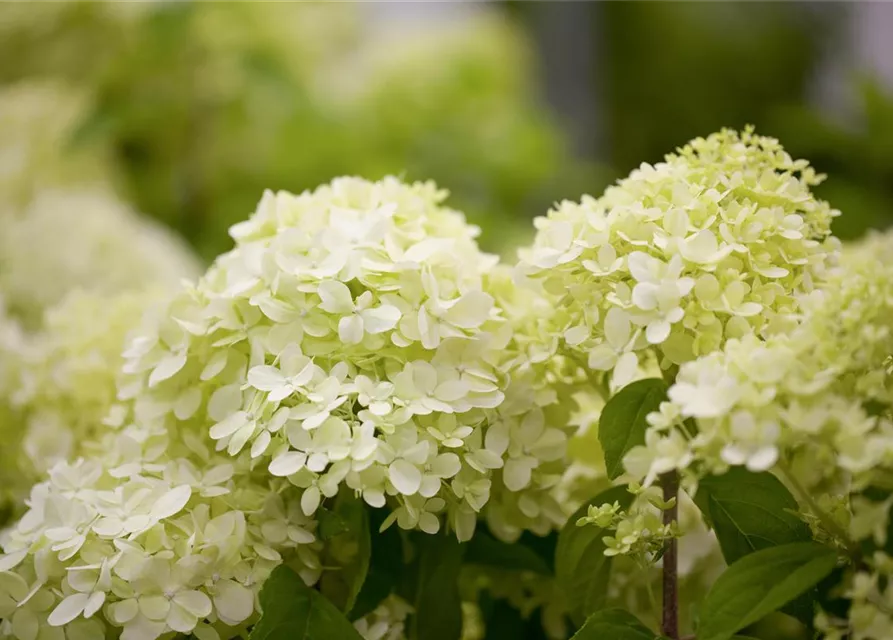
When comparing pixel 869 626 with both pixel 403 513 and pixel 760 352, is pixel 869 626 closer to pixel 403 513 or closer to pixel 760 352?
pixel 760 352

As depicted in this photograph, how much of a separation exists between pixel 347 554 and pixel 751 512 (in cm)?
24

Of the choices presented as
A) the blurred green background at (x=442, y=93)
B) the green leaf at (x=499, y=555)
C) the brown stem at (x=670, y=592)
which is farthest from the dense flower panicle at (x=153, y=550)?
the blurred green background at (x=442, y=93)

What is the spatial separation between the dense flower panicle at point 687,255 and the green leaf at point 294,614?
0.68ft

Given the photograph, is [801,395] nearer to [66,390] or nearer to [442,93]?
[66,390]

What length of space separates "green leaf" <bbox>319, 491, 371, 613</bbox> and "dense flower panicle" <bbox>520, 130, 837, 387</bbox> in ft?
0.54

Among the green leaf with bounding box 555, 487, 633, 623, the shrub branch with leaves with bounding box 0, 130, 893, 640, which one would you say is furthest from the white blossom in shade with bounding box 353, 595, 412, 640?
the green leaf with bounding box 555, 487, 633, 623

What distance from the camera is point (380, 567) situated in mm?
558

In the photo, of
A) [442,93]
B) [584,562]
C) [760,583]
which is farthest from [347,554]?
[442,93]

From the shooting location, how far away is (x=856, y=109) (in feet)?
6.23

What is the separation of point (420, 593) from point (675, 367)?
21 cm

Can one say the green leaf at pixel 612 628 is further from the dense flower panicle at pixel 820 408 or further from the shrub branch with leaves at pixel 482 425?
the dense flower panicle at pixel 820 408

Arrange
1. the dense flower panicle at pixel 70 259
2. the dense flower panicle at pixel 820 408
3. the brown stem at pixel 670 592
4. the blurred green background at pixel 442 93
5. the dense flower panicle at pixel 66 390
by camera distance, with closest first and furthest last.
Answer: the dense flower panicle at pixel 820 408, the brown stem at pixel 670 592, the dense flower panicle at pixel 66 390, the dense flower panicle at pixel 70 259, the blurred green background at pixel 442 93

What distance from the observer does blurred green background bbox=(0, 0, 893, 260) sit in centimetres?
121

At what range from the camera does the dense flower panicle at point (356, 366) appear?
1.52 ft
